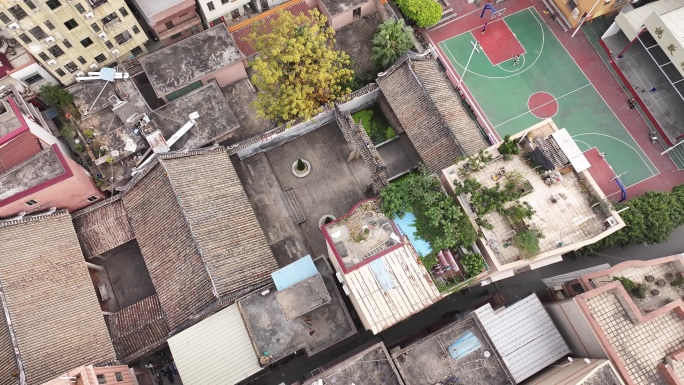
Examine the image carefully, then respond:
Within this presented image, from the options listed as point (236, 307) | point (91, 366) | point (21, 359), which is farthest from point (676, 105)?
point (21, 359)

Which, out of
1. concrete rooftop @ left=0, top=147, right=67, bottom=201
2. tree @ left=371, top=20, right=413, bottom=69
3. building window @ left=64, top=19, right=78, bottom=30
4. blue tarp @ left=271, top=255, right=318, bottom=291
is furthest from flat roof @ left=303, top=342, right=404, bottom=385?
building window @ left=64, top=19, right=78, bottom=30

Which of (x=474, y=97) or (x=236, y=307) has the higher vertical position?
(x=474, y=97)

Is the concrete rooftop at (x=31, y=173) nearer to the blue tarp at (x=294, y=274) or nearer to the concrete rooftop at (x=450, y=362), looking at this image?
the blue tarp at (x=294, y=274)

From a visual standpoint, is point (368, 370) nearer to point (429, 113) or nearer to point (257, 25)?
point (429, 113)

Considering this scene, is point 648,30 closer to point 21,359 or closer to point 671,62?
point 671,62

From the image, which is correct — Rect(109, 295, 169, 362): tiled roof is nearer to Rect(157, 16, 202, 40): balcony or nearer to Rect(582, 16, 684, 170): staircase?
Rect(157, 16, 202, 40): balcony

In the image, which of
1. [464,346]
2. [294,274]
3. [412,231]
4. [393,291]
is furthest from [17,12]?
[464,346]
